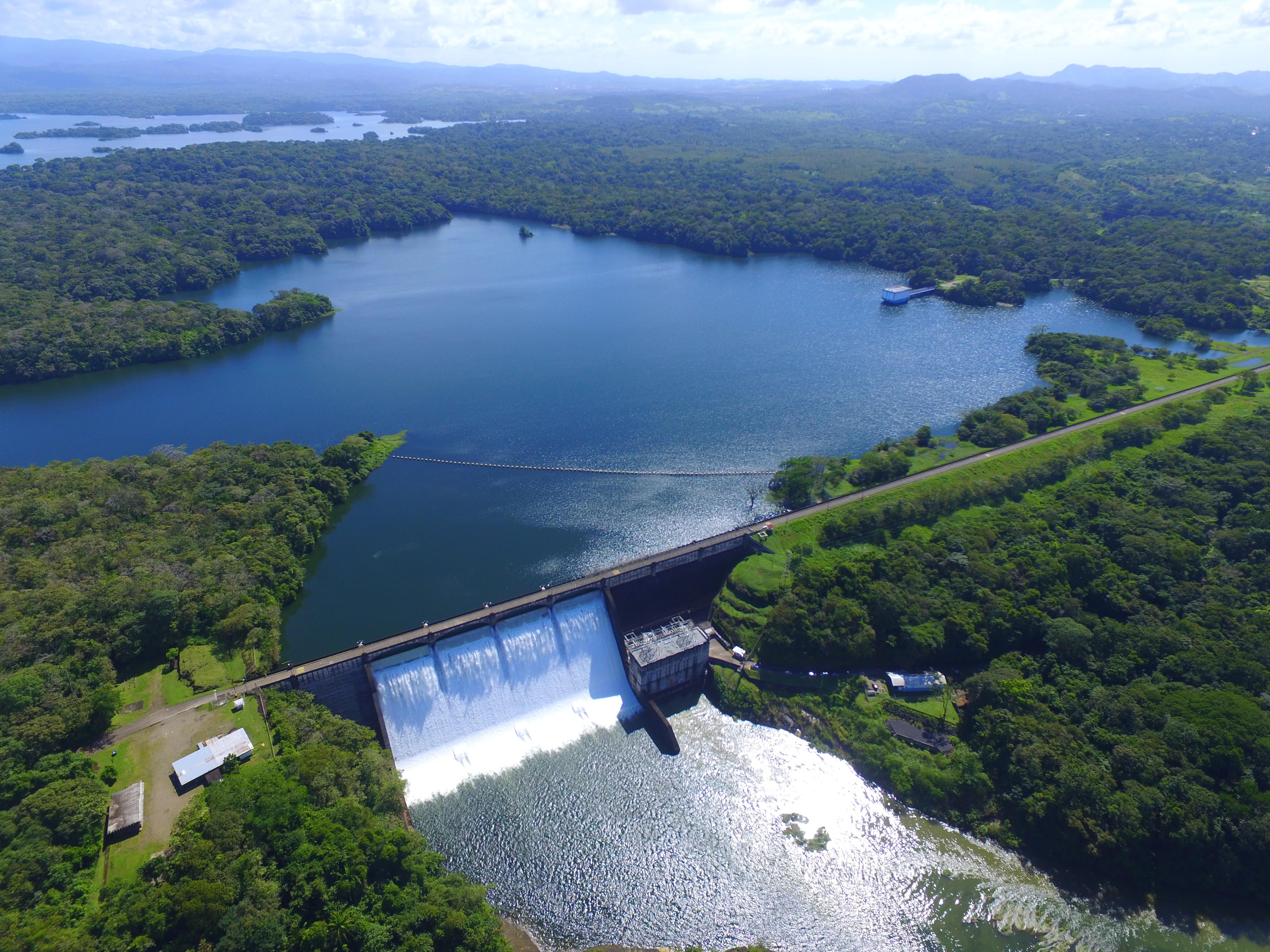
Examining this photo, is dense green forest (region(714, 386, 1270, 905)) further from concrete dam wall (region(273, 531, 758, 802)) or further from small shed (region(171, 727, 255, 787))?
small shed (region(171, 727, 255, 787))

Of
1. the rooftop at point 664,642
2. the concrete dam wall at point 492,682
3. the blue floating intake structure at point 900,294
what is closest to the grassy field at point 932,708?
the rooftop at point 664,642

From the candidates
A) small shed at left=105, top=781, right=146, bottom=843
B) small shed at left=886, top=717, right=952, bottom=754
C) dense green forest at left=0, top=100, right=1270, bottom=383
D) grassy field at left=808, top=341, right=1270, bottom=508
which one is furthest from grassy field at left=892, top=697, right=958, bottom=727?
dense green forest at left=0, top=100, right=1270, bottom=383

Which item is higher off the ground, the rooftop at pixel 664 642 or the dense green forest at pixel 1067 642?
the rooftop at pixel 664 642

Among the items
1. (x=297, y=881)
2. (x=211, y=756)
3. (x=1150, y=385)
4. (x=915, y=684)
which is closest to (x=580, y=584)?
(x=915, y=684)

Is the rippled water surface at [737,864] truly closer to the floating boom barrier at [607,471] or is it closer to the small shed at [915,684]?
the small shed at [915,684]

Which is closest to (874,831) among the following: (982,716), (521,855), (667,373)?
(982,716)

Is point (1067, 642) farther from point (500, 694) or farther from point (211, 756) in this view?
point (211, 756)
